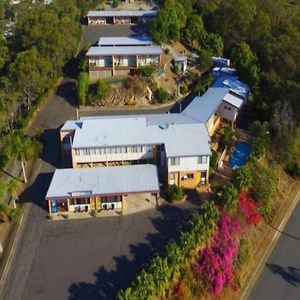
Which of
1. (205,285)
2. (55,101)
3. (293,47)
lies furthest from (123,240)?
(293,47)

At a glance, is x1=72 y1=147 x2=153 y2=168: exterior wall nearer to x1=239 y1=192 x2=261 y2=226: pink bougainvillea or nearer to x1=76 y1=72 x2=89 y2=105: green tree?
x1=239 y1=192 x2=261 y2=226: pink bougainvillea

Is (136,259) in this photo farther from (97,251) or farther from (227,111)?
(227,111)

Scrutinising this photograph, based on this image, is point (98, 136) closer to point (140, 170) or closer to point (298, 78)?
point (140, 170)

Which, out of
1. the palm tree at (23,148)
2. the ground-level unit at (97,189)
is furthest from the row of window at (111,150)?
the palm tree at (23,148)

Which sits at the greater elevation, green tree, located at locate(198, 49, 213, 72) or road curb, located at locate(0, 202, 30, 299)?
green tree, located at locate(198, 49, 213, 72)

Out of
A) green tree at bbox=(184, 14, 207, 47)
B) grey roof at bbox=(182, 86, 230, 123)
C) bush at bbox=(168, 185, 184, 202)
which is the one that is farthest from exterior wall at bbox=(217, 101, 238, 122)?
green tree at bbox=(184, 14, 207, 47)

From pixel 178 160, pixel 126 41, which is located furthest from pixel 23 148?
pixel 126 41
